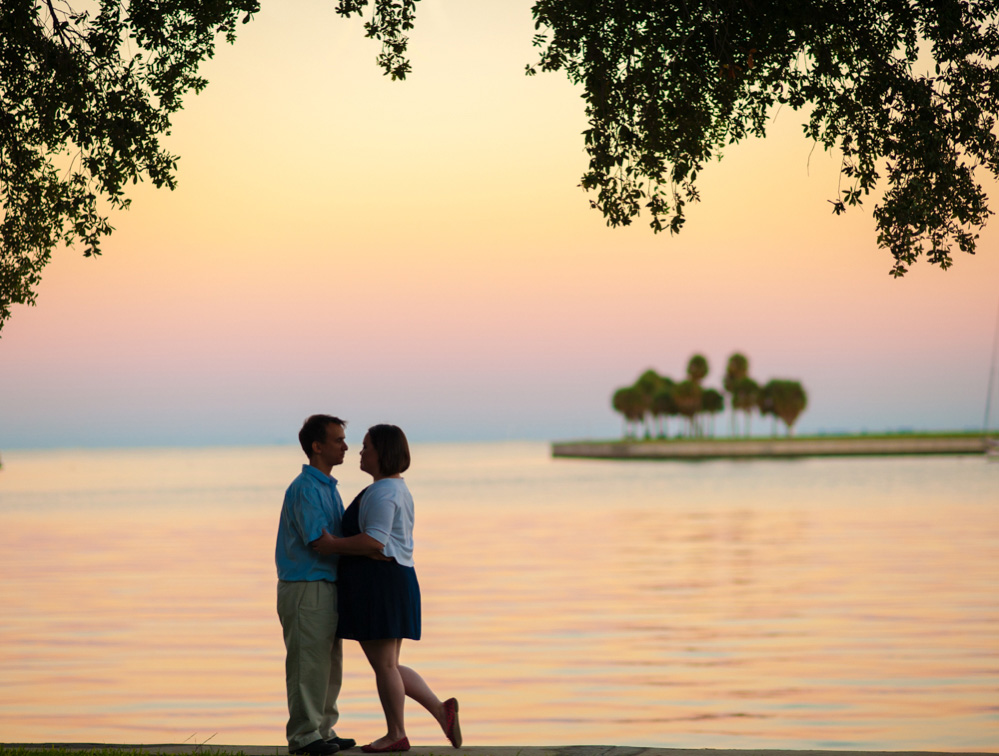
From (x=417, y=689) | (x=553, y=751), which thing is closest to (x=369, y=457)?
(x=417, y=689)

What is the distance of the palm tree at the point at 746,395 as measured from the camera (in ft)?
577

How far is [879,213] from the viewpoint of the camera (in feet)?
32.6

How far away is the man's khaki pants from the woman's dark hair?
0.80m

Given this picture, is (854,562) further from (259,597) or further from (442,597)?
(259,597)

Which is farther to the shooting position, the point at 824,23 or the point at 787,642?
the point at 787,642

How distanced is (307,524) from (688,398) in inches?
6754

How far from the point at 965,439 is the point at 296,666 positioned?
5119 inches

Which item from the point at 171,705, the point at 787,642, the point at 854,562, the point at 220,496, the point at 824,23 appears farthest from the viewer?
the point at 220,496

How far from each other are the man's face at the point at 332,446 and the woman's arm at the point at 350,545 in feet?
1.50

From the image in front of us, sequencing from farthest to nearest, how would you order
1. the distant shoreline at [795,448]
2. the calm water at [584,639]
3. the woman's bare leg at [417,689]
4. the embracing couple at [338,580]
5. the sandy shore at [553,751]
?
the distant shoreline at [795,448]
the calm water at [584,639]
the woman's bare leg at [417,689]
the embracing couple at [338,580]
the sandy shore at [553,751]

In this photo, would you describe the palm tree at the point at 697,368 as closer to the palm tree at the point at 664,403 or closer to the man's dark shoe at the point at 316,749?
the palm tree at the point at 664,403

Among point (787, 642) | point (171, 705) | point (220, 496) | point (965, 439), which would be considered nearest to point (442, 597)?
point (787, 642)

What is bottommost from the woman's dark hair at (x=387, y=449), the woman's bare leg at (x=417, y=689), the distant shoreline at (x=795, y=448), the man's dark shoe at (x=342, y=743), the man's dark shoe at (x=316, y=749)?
the distant shoreline at (x=795, y=448)

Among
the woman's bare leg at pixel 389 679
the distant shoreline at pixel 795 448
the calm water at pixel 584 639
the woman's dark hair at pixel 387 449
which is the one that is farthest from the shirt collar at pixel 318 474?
the distant shoreline at pixel 795 448
